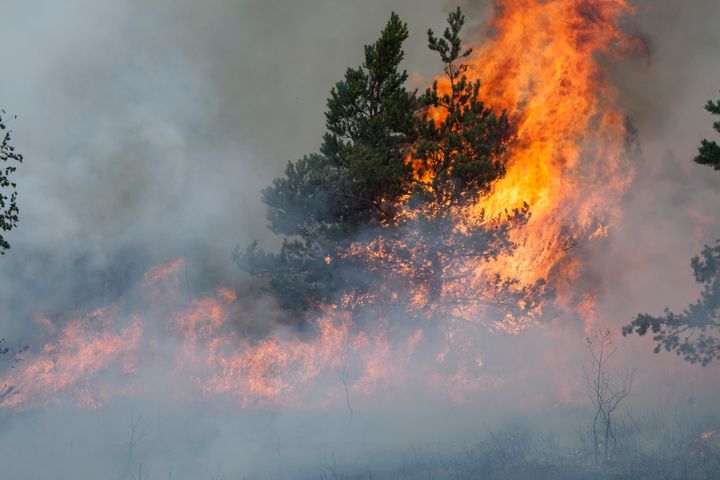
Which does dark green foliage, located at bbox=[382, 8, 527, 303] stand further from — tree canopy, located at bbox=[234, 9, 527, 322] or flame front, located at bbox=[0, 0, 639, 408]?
flame front, located at bbox=[0, 0, 639, 408]

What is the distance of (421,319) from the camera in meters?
27.2

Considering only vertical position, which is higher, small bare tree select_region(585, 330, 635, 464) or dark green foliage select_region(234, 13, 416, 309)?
dark green foliage select_region(234, 13, 416, 309)

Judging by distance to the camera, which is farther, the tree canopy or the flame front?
the flame front

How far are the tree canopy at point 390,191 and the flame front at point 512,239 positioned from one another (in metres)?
0.59

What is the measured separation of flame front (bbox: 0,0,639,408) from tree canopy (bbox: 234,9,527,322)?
0.59 m

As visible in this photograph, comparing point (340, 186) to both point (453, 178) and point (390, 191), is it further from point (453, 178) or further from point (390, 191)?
point (453, 178)

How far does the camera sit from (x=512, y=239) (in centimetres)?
2662

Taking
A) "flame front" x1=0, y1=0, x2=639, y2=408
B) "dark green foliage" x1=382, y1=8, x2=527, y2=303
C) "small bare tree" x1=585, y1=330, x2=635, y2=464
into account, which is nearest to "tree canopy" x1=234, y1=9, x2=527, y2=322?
"dark green foliage" x1=382, y1=8, x2=527, y2=303

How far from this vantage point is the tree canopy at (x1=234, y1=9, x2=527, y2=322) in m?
25.5

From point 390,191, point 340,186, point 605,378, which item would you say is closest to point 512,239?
point 390,191

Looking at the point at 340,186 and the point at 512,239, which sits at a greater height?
the point at 340,186

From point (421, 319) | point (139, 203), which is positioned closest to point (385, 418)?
point (421, 319)

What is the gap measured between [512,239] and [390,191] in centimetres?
495

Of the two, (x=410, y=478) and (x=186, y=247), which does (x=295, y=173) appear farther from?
(x=410, y=478)
